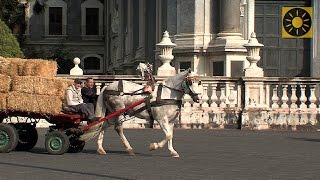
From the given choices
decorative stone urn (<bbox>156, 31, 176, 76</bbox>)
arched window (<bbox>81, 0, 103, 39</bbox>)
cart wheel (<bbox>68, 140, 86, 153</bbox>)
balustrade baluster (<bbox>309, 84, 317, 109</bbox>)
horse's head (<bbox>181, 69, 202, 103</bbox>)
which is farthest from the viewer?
arched window (<bbox>81, 0, 103, 39</bbox>)

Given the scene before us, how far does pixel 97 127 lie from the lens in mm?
18344

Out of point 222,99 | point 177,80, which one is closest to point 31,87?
point 177,80

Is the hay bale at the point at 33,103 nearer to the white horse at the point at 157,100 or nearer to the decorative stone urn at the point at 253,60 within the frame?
the white horse at the point at 157,100

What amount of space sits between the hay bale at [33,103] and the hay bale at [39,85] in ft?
0.44

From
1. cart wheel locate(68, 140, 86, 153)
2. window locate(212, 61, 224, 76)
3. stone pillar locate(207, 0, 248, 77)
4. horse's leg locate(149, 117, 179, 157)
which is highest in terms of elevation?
stone pillar locate(207, 0, 248, 77)

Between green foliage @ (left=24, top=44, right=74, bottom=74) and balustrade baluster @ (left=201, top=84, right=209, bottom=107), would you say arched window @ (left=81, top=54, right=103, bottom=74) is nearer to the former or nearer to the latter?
green foliage @ (left=24, top=44, right=74, bottom=74)

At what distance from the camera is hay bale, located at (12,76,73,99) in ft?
61.2

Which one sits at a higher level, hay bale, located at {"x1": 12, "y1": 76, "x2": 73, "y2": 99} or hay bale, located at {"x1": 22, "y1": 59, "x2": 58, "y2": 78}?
hay bale, located at {"x1": 22, "y1": 59, "x2": 58, "y2": 78}

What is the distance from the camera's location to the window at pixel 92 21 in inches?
2990

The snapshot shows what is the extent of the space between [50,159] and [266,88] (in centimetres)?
1348

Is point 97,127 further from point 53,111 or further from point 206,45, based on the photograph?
point 206,45

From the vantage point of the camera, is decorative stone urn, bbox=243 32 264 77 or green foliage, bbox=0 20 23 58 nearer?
decorative stone urn, bbox=243 32 264 77

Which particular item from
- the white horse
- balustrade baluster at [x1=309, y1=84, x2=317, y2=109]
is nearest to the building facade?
balustrade baluster at [x1=309, y1=84, x2=317, y2=109]

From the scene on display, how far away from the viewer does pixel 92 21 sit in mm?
76062
